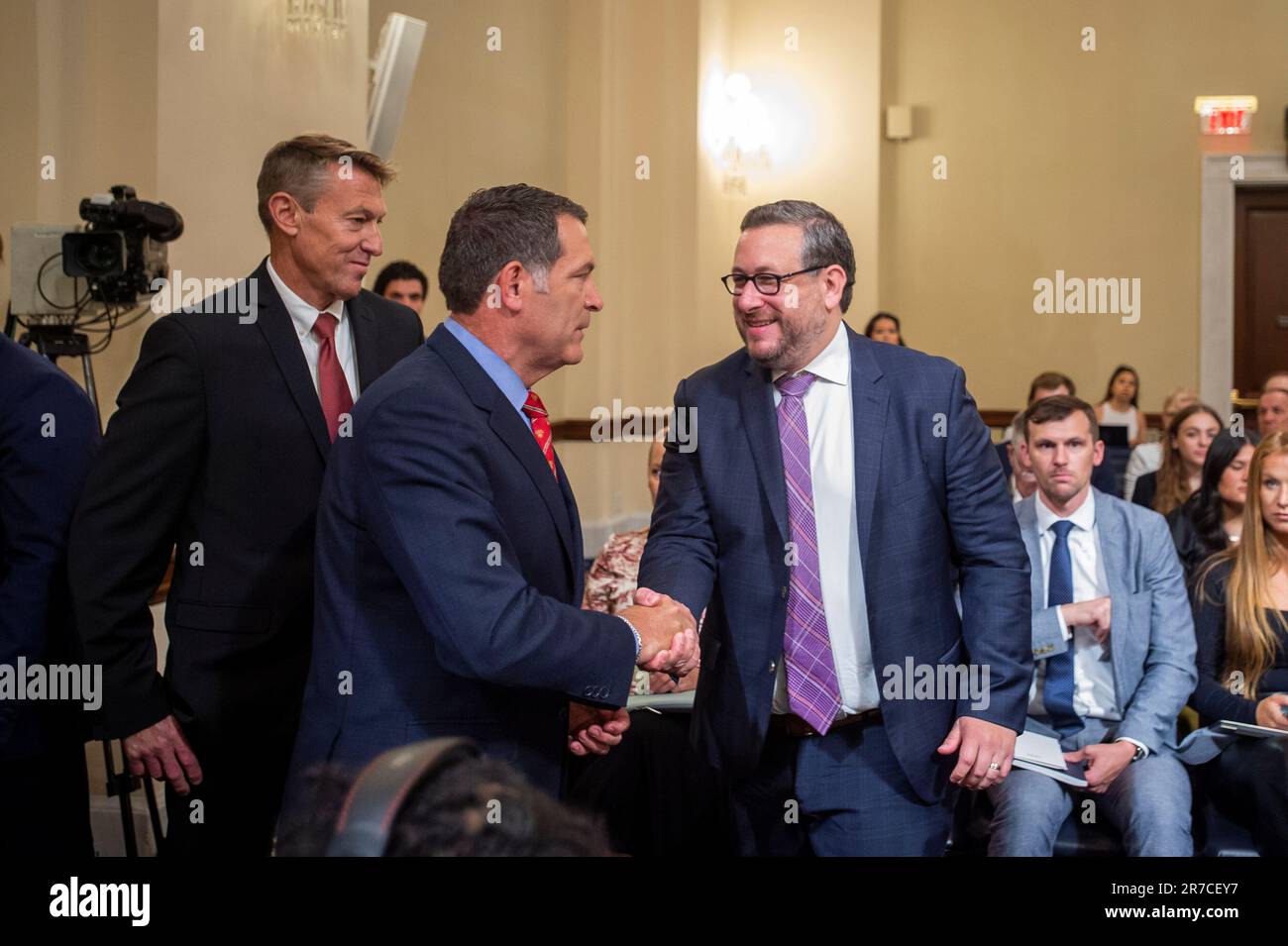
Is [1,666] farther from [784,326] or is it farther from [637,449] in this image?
[637,449]

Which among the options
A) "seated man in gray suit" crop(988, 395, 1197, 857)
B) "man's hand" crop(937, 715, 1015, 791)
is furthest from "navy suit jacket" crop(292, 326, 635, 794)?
"seated man in gray suit" crop(988, 395, 1197, 857)

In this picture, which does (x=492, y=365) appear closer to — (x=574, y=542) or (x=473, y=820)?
(x=574, y=542)

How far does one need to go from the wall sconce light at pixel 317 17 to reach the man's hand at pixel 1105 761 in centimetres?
334

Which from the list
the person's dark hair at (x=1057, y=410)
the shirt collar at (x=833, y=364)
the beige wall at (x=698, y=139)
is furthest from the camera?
the beige wall at (x=698, y=139)

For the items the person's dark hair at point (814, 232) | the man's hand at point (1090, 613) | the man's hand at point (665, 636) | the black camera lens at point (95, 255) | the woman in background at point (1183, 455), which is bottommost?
the man's hand at point (1090, 613)

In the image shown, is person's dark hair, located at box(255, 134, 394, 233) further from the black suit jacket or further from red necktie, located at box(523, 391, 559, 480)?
red necktie, located at box(523, 391, 559, 480)

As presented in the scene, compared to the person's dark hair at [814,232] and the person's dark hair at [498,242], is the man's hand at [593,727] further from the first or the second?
the person's dark hair at [814,232]

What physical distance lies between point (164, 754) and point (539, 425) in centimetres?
87

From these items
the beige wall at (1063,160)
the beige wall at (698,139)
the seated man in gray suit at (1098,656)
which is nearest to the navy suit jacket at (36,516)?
the beige wall at (698,139)

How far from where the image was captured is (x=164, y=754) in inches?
89.4

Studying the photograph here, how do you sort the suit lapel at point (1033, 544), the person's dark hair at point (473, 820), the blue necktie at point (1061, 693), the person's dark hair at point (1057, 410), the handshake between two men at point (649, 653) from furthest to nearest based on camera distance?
1. the person's dark hair at point (1057, 410)
2. the suit lapel at point (1033, 544)
3. the blue necktie at point (1061, 693)
4. the handshake between two men at point (649, 653)
5. the person's dark hair at point (473, 820)

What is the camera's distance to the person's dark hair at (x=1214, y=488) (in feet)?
14.0

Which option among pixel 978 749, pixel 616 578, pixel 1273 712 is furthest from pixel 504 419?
pixel 1273 712
